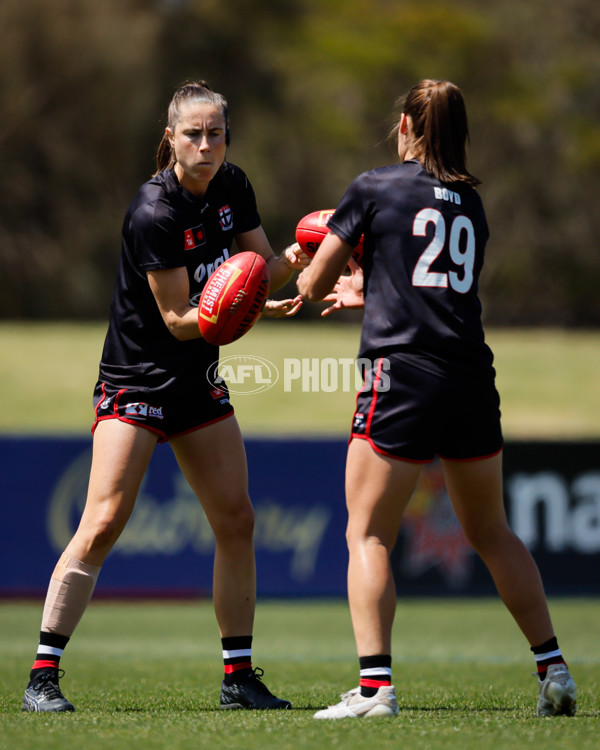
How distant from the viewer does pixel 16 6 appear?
29328 millimetres

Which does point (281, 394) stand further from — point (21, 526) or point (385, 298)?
point (385, 298)

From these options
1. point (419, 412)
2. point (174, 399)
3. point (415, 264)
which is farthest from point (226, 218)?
point (419, 412)

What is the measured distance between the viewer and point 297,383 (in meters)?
19.8

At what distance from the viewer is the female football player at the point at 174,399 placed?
12.8 ft

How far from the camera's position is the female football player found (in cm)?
390

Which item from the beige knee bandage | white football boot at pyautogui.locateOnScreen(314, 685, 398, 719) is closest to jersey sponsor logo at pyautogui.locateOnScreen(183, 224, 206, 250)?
the beige knee bandage

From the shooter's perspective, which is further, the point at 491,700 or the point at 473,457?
the point at 491,700

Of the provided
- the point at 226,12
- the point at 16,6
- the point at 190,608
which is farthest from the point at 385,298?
the point at 226,12

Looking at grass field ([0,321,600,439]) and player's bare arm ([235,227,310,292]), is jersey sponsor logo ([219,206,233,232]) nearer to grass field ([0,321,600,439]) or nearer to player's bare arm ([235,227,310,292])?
player's bare arm ([235,227,310,292])

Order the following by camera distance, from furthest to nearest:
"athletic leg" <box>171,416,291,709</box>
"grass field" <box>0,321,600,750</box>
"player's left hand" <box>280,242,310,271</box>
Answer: "player's left hand" <box>280,242,310,271</box>
"athletic leg" <box>171,416,291,709</box>
"grass field" <box>0,321,600,750</box>

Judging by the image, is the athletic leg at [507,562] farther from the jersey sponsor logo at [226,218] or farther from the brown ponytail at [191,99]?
the brown ponytail at [191,99]

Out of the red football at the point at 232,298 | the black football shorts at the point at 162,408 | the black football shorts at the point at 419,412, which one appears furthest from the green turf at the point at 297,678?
Answer: the red football at the point at 232,298

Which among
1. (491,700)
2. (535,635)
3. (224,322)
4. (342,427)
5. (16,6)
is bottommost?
(491,700)

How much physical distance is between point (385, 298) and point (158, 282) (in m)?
0.85
